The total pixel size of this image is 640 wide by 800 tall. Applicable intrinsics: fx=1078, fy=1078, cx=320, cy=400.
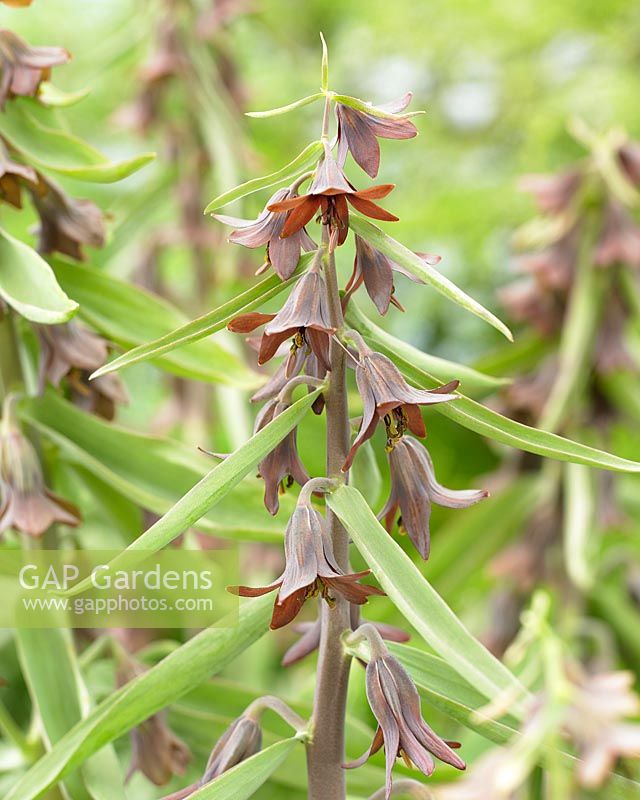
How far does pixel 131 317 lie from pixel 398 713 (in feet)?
0.82

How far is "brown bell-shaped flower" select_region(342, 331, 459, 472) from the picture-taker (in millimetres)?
309

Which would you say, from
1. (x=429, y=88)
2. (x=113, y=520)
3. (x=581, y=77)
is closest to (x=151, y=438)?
(x=113, y=520)

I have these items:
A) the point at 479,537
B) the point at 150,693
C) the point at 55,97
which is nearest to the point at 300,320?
→ the point at 150,693

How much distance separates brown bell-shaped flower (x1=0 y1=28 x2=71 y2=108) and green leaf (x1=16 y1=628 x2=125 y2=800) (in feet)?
0.75

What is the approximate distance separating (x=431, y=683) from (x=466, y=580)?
457mm

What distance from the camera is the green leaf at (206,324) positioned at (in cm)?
32

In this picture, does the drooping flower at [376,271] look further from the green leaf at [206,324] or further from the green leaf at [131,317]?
the green leaf at [131,317]

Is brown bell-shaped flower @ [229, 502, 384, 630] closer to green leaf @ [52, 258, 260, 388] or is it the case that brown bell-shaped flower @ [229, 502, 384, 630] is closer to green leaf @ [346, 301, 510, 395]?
green leaf @ [346, 301, 510, 395]

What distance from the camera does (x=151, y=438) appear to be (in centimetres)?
48

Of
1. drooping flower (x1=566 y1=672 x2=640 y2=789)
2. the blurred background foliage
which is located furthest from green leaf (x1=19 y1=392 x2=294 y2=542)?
drooping flower (x1=566 y1=672 x2=640 y2=789)

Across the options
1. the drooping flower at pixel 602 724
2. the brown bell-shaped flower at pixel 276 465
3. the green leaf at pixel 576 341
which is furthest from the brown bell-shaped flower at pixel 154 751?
the green leaf at pixel 576 341

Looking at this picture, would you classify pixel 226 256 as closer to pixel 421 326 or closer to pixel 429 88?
pixel 421 326

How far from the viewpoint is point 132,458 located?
484 mm

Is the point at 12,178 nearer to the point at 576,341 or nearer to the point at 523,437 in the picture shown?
the point at 523,437
